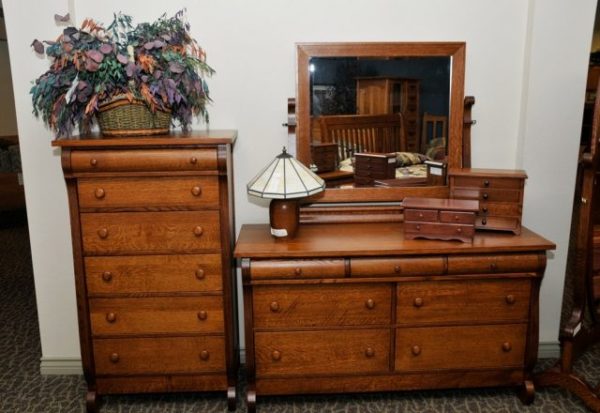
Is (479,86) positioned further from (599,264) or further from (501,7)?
(599,264)

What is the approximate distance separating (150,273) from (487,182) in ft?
5.22

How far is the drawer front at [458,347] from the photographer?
246 cm

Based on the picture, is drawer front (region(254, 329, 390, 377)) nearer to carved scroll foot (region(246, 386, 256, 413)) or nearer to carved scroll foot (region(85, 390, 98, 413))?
carved scroll foot (region(246, 386, 256, 413))

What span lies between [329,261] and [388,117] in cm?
81

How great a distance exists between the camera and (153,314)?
243 centimetres

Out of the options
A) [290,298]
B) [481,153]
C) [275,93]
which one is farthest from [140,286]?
[481,153]

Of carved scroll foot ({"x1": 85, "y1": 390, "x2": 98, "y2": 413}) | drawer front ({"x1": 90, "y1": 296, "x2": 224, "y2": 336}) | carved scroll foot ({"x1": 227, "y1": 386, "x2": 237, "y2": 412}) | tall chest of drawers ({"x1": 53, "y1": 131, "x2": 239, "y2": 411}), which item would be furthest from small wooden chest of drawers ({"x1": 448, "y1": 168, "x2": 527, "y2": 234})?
carved scroll foot ({"x1": 85, "y1": 390, "x2": 98, "y2": 413})

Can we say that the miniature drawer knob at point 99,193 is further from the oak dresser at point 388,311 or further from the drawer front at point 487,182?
the drawer front at point 487,182

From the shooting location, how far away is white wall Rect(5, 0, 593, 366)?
8.41 feet

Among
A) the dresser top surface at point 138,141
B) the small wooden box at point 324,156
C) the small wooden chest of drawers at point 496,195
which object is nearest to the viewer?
the dresser top surface at point 138,141

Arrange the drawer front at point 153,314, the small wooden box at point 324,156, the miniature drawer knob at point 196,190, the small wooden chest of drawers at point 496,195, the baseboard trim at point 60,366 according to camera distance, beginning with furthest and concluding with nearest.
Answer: the baseboard trim at point 60,366, the small wooden box at point 324,156, the small wooden chest of drawers at point 496,195, the drawer front at point 153,314, the miniature drawer knob at point 196,190

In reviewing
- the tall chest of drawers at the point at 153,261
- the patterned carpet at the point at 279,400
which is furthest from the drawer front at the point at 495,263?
the tall chest of drawers at the point at 153,261

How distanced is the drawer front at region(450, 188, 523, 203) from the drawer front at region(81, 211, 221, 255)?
3.79ft

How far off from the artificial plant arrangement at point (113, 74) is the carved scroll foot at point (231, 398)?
1248 millimetres
